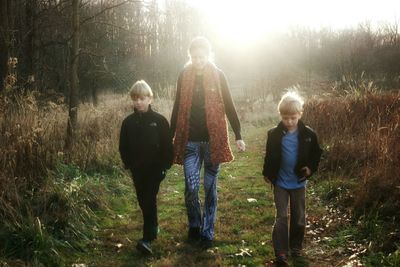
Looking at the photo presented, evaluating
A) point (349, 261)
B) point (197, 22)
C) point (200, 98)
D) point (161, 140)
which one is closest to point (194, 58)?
point (200, 98)

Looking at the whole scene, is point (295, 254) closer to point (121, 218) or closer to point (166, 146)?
point (166, 146)

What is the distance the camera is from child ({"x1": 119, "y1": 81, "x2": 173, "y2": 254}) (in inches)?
179

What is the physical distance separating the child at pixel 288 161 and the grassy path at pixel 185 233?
1.58 feet

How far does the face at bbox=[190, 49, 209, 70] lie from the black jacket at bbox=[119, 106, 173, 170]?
0.73 m

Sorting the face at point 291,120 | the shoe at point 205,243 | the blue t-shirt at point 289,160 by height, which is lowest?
the shoe at point 205,243

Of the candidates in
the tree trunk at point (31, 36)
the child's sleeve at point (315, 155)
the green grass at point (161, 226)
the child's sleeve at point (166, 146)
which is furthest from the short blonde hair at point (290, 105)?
the tree trunk at point (31, 36)

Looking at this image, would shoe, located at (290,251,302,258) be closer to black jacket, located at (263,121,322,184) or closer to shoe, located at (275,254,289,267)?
shoe, located at (275,254,289,267)

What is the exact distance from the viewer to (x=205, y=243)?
4809 mm

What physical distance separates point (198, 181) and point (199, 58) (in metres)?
1.35

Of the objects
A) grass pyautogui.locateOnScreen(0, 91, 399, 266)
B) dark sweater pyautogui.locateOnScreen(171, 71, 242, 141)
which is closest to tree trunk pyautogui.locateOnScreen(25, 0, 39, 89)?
grass pyautogui.locateOnScreen(0, 91, 399, 266)

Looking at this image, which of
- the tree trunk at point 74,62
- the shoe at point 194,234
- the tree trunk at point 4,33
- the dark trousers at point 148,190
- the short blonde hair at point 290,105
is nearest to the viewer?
the short blonde hair at point 290,105

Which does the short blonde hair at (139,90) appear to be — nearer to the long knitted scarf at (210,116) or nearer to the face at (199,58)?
the long knitted scarf at (210,116)

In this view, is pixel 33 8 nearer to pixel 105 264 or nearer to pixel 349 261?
pixel 105 264

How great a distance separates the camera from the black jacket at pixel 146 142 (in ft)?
15.0
